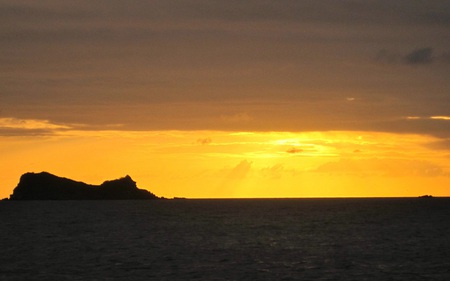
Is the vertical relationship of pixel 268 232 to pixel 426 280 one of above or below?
above

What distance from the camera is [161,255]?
308 feet

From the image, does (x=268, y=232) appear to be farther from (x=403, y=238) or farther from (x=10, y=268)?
(x=10, y=268)

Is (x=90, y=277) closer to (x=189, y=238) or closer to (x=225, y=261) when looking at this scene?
(x=225, y=261)

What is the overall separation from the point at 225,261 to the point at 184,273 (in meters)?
11.3

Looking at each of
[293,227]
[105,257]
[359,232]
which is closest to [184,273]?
[105,257]

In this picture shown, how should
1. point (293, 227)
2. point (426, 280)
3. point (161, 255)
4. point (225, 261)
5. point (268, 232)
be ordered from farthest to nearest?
point (293, 227)
point (268, 232)
point (161, 255)
point (225, 261)
point (426, 280)

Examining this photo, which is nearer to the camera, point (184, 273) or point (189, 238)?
point (184, 273)

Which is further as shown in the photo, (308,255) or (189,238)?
(189,238)

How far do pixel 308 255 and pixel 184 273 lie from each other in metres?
23.5

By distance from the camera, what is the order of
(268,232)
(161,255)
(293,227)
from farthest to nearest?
(293,227) → (268,232) → (161,255)

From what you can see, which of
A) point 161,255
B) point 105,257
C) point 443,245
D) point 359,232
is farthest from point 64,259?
point 359,232

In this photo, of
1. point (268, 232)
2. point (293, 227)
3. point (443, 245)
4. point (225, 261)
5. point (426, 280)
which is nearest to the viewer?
point (426, 280)

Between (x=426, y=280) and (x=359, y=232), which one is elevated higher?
(x=359, y=232)

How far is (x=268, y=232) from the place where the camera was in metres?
140
